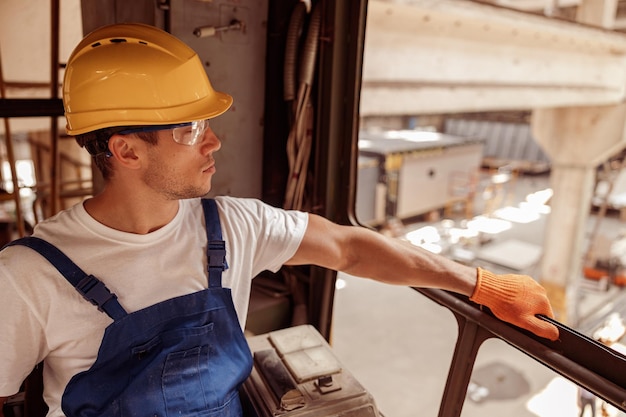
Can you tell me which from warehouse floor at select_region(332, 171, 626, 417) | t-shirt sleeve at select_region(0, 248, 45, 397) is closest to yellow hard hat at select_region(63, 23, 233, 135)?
t-shirt sleeve at select_region(0, 248, 45, 397)

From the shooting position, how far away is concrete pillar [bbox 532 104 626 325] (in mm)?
8625

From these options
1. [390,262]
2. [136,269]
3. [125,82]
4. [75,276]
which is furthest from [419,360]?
[125,82]

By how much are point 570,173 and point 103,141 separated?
942 centimetres

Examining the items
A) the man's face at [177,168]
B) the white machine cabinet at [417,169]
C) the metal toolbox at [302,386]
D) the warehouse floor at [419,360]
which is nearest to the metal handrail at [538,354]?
the metal toolbox at [302,386]

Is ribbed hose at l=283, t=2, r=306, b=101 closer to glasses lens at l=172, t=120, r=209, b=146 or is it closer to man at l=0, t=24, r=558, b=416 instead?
man at l=0, t=24, r=558, b=416

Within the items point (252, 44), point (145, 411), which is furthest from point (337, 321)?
point (145, 411)

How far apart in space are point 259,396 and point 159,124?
3.67ft

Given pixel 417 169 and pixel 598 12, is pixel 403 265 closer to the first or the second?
pixel 598 12

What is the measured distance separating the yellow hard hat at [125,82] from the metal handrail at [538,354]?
4.17ft

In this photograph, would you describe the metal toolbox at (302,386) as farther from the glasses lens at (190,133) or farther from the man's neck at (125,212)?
the glasses lens at (190,133)

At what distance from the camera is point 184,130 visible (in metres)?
1.54

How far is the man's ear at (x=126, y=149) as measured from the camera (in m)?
1.50

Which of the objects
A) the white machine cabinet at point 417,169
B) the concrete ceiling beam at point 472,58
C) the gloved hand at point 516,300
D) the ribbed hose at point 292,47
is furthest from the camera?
the white machine cabinet at point 417,169

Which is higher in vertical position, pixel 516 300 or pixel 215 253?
pixel 215 253
